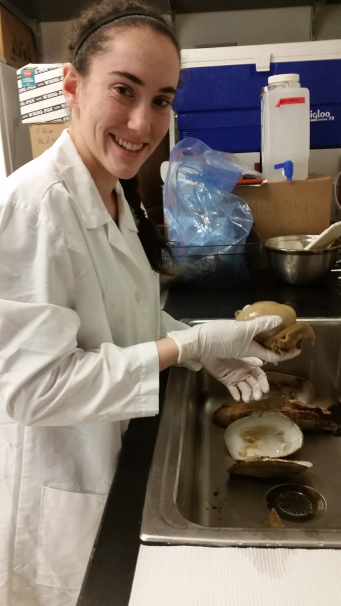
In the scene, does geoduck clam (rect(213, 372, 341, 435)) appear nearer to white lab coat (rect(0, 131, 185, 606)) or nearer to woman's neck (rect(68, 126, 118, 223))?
white lab coat (rect(0, 131, 185, 606))

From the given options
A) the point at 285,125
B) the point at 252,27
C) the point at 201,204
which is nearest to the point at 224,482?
the point at 201,204

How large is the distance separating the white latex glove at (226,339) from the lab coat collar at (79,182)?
22 cm

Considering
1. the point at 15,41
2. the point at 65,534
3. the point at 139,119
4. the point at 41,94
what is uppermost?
the point at 15,41

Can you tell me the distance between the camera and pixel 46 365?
23.2 inches

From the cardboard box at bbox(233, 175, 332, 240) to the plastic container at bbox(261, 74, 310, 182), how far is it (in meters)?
0.05

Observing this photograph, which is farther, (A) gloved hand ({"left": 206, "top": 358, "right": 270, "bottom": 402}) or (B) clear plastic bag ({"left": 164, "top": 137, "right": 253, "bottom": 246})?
(B) clear plastic bag ({"left": 164, "top": 137, "right": 253, "bottom": 246})

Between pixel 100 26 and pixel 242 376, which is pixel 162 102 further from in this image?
pixel 242 376

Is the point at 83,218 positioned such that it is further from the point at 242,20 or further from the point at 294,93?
the point at 242,20

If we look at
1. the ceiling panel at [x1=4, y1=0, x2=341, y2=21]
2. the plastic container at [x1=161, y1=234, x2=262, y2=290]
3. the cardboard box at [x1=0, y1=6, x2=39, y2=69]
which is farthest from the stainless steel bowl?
the cardboard box at [x1=0, y1=6, x2=39, y2=69]

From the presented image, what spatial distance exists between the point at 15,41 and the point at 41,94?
399 millimetres

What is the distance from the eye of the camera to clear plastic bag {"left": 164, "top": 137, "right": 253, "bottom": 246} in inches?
50.0

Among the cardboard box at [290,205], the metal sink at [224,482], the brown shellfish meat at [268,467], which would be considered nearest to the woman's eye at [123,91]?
the metal sink at [224,482]

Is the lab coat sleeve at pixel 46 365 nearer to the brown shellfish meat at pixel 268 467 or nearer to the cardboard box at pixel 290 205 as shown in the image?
the brown shellfish meat at pixel 268 467

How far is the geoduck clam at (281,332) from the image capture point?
0.81 meters
